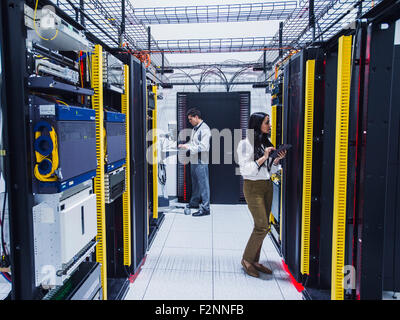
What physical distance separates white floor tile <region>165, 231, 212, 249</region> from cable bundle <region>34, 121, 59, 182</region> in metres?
2.35

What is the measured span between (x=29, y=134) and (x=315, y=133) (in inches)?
77.6

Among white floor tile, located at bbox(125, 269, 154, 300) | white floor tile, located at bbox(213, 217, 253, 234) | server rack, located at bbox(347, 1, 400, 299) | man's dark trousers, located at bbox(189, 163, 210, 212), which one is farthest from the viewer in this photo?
man's dark trousers, located at bbox(189, 163, 210, 212)

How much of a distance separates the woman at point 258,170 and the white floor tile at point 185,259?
543mm

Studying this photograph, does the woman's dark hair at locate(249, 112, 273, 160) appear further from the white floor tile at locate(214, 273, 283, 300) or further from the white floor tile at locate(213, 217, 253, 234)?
the white floor tile at locate(213, 217, 253, 234)

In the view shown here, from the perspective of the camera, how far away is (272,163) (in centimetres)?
248

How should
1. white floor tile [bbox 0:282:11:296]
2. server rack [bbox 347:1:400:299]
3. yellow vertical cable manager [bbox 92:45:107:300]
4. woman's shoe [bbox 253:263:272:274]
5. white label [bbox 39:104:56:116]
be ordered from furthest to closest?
woman's shoe [bbox 253:263:272:274] → white floor tile [bbox 0:282:11:296] → yellow vertical cable manager [bbox 92:45:107:300] → server rack [bbox 347:1:400:299] → white label [bbox 39:104:56:116]

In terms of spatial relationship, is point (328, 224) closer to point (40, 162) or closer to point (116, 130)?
point (116, 130)

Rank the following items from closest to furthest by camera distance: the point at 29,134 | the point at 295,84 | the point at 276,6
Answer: the point at 29,134 → the point at 295,84 → the point at 276,6

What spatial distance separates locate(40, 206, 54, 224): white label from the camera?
127cm

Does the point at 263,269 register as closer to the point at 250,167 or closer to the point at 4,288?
the point at 250,167

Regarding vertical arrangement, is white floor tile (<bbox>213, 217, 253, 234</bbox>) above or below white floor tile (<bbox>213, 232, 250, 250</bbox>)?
above

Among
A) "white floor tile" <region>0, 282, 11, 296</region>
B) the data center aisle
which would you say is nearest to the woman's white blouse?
the data center aisle

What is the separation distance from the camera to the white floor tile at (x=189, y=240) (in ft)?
10.9

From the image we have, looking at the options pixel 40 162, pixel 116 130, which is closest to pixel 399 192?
pixel 116 130
